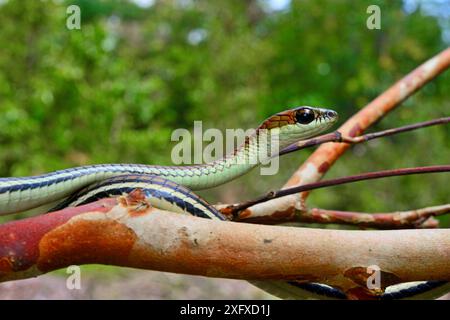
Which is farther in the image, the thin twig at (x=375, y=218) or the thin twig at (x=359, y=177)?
the thin twig at (x=375, y=218)

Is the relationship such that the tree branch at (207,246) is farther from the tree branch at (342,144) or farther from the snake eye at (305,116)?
the snake eye at (305,116)

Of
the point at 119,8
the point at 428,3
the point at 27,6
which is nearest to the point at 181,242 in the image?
the point at 27,6

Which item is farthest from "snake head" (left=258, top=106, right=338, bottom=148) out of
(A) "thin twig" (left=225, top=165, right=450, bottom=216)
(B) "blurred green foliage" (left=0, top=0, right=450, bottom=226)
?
(B) "blurred green foliage" (left=0, top=0, right=450, bottom=226)

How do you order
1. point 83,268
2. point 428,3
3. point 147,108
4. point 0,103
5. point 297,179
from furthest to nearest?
1. point 428,3
2. point 147,108
3. point 0,103
4. point 83,268
5. point 297,179

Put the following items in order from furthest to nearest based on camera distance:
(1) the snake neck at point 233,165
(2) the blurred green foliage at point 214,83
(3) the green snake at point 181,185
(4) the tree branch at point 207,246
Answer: (2) the blurred green foliage at point 214,83, (1) the snake neck at point 233,165, (3) the green snake at point 181,185, (4) the tree branch at point 207,246

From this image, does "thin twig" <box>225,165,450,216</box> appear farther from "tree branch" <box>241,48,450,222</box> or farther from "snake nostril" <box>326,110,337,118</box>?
"snake nostril" <box>326,110,337,118</box>

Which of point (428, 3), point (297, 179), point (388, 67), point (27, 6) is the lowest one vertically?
point (297, 179)

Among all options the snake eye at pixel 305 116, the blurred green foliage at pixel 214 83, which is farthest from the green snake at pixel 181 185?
the blurred green foliage at pixel 214 83
